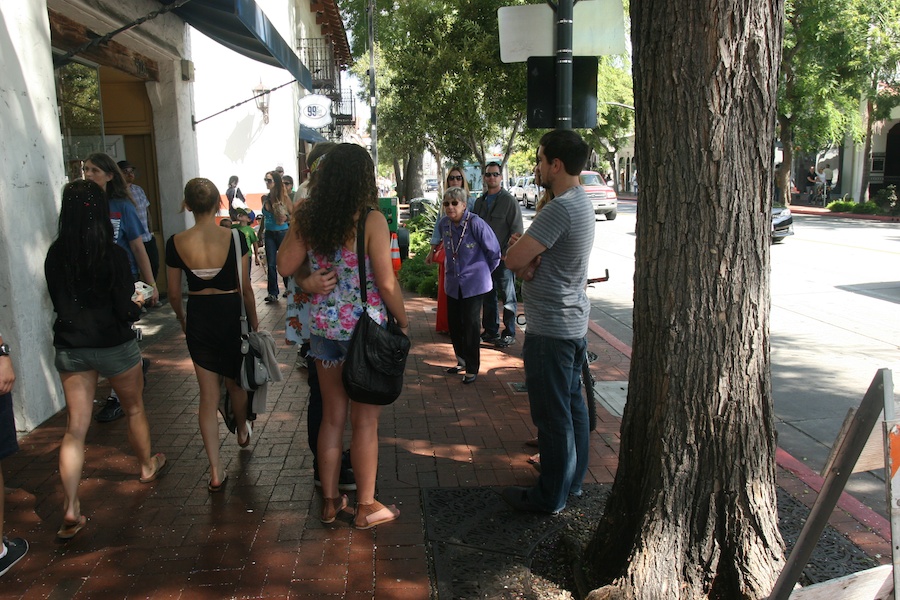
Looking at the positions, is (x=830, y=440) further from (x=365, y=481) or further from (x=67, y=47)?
(x=67, y=47)

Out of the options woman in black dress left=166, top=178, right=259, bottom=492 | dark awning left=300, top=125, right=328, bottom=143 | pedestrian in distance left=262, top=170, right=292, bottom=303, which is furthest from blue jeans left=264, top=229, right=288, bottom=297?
dark awning left=300, top=125, right=328, bottom=143

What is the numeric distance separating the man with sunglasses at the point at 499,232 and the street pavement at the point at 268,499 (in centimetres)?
140

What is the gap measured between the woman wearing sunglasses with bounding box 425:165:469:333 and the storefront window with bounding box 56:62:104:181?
13.2ft

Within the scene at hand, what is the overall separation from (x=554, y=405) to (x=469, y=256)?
2846mm

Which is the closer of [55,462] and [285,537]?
[285,537]

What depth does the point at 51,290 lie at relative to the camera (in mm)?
3787

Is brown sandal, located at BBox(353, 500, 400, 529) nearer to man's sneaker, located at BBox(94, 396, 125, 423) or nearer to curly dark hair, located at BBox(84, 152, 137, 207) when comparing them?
man's sneaker, located at BBox(94, 396, 125, 423)

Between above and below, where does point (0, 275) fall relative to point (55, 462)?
above

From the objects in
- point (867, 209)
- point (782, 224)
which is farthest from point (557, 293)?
point (867, 209)

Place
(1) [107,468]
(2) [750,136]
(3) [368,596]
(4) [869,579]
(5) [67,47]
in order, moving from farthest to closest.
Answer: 1. (5) [67,47]
2. (1) [107,468]
3. (3) [368,596]
4. (2) [750,136]
5. (4) [869,579]

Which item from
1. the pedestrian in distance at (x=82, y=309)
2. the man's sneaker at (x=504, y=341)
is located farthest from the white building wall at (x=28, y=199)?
the man's sneaker at (x=504, y=341)

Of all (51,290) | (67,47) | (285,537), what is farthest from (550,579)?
(67,47)

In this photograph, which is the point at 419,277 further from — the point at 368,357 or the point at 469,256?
the point at 368,357

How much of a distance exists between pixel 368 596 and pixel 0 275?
11.6 feet
